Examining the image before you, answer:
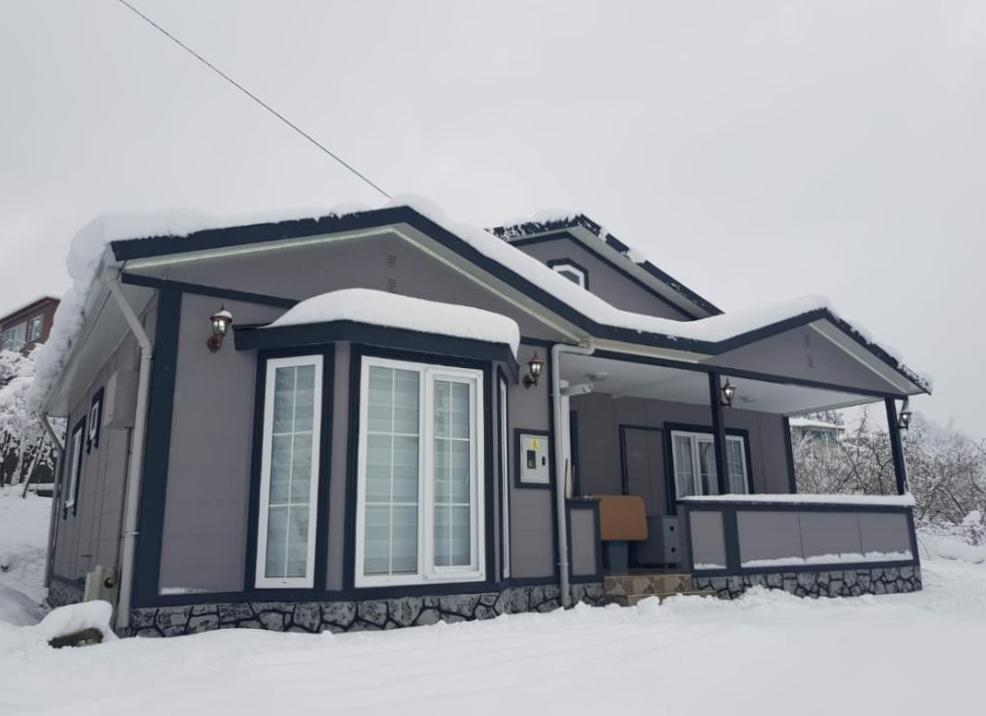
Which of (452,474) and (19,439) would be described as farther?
(19,439)

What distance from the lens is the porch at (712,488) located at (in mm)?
8055

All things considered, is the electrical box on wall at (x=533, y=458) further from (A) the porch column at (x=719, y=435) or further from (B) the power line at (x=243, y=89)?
(B) the power line at (x=243, y=89)

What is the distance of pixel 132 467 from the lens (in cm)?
538

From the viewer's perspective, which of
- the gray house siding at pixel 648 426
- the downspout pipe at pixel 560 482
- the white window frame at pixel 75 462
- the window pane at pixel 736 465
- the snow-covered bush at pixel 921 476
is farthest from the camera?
the snow-covered bush at pixel 921 476

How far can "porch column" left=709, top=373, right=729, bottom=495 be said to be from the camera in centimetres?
859

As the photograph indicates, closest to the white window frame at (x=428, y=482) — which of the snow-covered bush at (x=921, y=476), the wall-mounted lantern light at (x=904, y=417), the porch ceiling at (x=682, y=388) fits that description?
the porch ceiling at (x=682, y=388)

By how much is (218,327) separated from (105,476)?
2.36 metres

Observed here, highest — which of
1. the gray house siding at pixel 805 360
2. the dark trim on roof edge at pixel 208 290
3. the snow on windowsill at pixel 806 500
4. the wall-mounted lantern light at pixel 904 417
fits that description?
the gray house siding at pixel 805 360

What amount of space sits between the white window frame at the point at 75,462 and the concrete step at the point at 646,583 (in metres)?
6.26

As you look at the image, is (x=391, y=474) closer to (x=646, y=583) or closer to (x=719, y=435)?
(x=646, y=583)

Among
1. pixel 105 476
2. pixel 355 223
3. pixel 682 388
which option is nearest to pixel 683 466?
pixel 682 388

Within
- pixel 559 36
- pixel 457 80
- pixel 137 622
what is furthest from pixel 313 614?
pixel 457 80

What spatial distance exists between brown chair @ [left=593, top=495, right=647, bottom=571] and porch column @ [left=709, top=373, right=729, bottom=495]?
119 centimetres

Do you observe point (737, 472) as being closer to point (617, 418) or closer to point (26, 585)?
point (617, 418)
